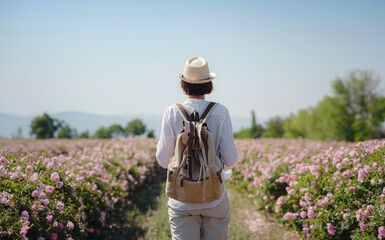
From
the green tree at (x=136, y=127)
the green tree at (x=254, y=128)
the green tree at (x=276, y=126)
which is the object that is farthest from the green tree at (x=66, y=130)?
the green tree at (x=276, y=126)

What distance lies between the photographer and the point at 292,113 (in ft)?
184

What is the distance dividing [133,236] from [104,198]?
1131 millimetres

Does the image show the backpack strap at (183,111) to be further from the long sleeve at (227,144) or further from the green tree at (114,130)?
the green tree at (114,130)

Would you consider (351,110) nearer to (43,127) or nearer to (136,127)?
(136,127)

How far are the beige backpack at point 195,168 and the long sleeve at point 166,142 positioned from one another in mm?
128

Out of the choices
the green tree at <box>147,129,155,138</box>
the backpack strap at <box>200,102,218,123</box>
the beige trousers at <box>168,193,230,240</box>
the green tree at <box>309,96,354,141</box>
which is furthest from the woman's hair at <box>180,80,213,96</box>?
the green tree at <box>309,96,354,141</box>

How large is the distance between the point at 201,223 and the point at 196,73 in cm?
125

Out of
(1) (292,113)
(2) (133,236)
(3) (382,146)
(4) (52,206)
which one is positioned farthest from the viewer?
(1) (292,113)

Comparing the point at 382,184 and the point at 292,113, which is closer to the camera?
the point at 382,184

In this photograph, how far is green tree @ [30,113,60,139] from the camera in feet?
123

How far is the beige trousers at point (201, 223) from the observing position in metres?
2.20

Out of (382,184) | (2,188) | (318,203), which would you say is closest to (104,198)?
(2,188)

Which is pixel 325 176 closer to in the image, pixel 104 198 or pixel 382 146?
pixel 382 146

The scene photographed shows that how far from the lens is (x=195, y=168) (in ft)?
7.05
